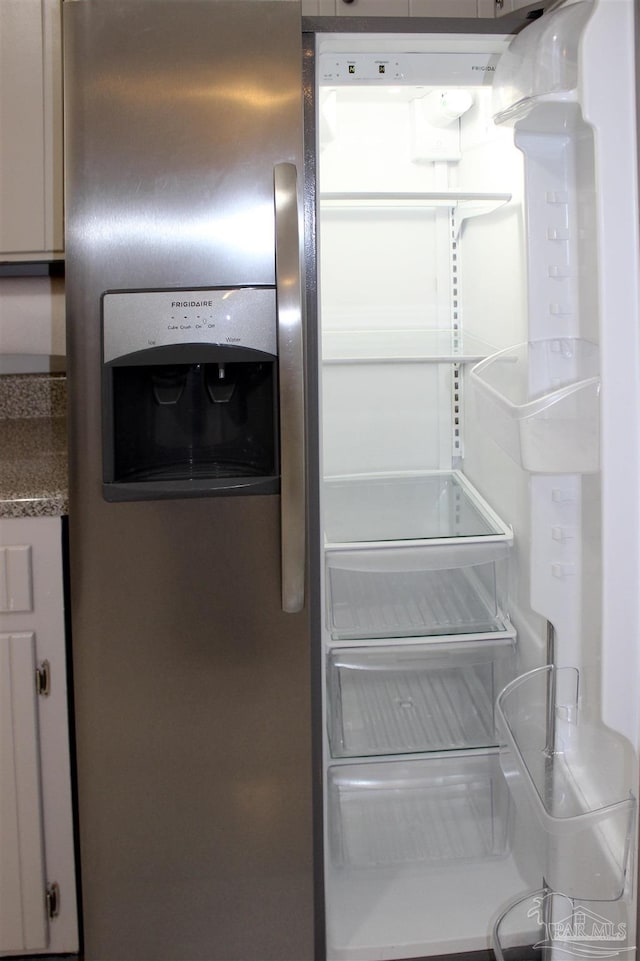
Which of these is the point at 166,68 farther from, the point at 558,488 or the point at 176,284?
the point at 558,488

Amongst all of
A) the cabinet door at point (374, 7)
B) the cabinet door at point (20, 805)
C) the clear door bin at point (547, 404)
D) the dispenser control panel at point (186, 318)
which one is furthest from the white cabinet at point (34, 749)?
the cabinet door at point (374, 7)

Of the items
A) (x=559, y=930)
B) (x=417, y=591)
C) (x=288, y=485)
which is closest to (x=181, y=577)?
(x=288, y=485)

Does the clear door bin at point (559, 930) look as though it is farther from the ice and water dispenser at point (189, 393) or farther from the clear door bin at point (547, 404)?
the ice and water dispenser at point (189, 393)

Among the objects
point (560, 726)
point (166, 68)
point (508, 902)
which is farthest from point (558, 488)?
point (166, 68)

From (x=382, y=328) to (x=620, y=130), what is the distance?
83cm

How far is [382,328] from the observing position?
6.66 feet

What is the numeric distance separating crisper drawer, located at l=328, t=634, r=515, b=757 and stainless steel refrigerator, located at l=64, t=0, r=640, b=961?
0.10 ft

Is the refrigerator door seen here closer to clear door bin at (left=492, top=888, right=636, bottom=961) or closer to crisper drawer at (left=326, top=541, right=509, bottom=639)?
crisper drawer at (left=326, top=541, right=509, bottom=639)

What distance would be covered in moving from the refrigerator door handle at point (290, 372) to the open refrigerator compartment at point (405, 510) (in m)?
0.21

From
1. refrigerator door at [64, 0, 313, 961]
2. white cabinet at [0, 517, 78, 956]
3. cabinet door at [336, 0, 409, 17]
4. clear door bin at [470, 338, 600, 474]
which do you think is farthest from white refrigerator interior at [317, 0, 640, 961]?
white cabinet at [0, 517, 78, 956]

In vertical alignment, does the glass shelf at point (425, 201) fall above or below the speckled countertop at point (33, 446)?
above

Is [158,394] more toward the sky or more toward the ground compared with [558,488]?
more toward the sky

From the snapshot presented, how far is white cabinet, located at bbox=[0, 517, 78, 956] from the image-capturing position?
1523 millimetres

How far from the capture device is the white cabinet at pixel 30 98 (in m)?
1.74
